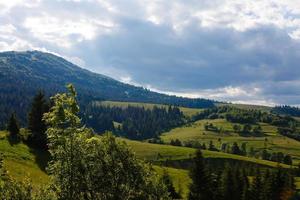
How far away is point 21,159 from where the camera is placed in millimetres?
96812

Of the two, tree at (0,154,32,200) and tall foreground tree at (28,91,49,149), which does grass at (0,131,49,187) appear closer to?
tall foreground tree at (28,91,49,149)

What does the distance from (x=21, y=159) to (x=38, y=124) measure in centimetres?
1972

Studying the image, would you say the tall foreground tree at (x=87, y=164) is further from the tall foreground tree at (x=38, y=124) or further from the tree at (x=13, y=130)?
the tree at (x=13, y=130)

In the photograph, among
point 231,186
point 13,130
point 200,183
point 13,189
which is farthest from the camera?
point 231,186

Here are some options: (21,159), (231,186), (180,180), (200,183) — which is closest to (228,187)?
(231,186)

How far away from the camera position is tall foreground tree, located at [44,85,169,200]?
27.0 metres

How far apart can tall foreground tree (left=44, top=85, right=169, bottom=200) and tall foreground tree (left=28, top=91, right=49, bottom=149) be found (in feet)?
263

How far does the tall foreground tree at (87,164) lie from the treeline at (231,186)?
71.8m

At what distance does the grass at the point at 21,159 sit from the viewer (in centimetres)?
8694

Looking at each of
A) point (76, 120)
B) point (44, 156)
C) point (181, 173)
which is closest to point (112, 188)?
point (76, 120)

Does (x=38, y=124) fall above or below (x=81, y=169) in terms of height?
below

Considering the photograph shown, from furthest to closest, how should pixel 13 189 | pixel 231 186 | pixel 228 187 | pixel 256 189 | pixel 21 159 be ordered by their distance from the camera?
Result: pixel 256 189 < pixel 231 186 < pixel 228 187 < pixel 21 159 < pixel 13 189

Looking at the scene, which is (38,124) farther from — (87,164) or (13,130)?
(87,164)

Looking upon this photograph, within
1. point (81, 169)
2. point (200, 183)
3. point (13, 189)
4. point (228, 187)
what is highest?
point (81, 169)
